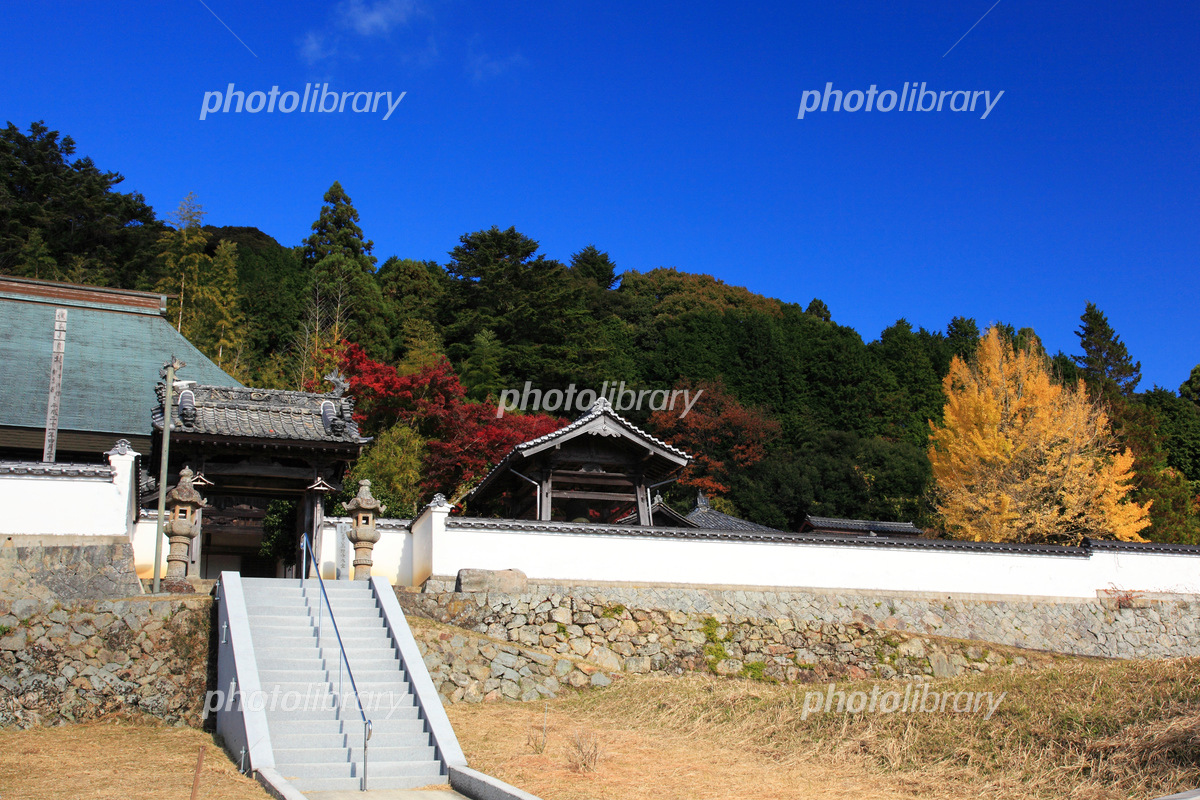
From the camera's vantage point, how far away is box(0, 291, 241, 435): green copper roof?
19.5 m

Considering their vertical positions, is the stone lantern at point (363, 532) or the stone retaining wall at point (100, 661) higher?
the stone lantern at point (363, 532)

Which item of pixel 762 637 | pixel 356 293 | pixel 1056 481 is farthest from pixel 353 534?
pixel 356 293

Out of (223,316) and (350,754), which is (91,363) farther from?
(350,754)

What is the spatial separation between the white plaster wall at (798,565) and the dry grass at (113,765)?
524 centimetres

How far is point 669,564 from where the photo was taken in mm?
14672

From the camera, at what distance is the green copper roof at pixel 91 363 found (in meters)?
19.5

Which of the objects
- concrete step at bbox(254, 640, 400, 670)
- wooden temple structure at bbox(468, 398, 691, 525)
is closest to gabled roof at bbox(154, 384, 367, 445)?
wooden temple structure at bbox(468, 398, 691, 525)

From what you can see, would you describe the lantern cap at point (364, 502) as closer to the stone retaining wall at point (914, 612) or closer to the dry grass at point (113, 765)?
the stone retaining wall at point (914, 612)

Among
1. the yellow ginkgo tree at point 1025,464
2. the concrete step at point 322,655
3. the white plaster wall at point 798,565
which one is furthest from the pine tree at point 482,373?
the concrete step at point 322,655

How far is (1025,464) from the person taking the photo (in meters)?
22.1

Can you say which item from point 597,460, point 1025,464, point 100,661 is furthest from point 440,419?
point 1025,464

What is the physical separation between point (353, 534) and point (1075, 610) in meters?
13.2

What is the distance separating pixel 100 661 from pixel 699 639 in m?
8.55

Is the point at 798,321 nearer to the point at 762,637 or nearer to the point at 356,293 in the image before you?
the point at 356,293
